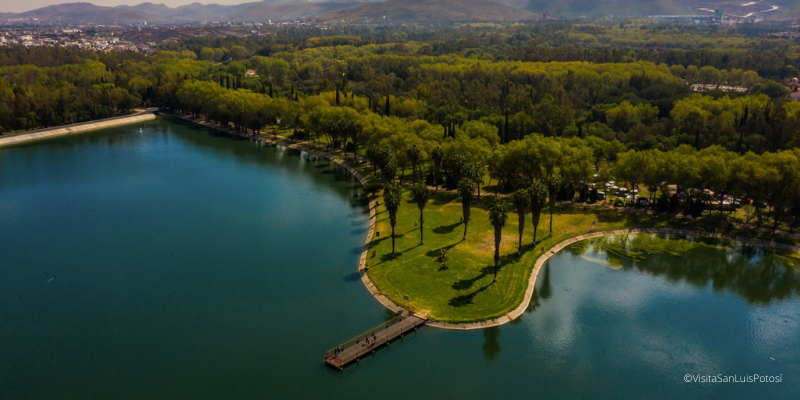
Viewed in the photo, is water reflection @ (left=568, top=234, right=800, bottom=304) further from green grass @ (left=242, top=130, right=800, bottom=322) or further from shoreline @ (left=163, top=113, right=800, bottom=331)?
green grass @ (left=242, top=130, right=800, bottom=322)

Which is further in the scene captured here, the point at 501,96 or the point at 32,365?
the point at 501,96

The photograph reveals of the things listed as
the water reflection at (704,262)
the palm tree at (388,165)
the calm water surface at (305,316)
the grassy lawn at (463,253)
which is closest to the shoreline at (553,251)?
the grassy lawn at (463,253)

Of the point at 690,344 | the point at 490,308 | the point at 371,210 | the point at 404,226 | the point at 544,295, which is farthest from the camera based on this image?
the point at 371,210

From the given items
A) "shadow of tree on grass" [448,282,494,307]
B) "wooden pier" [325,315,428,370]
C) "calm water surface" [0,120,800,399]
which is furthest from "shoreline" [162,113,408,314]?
"shadow of tree on grass" [448,282,494,307]

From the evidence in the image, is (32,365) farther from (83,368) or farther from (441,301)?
(441,301)

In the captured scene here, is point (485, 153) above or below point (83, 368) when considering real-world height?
above

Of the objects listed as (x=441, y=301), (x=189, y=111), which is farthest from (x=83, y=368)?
(x=189, y=111)
